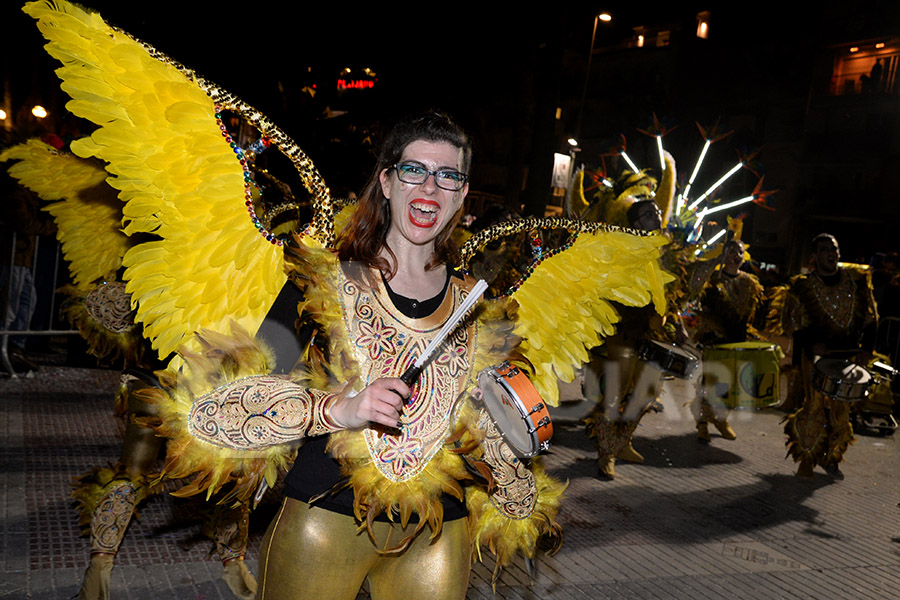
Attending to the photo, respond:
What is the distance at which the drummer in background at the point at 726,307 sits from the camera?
23.1ft

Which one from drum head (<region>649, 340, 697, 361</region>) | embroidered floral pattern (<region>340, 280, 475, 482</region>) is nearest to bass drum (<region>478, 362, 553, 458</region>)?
embroidered floral pattern (<region>340, 280, 475, 482</region>)

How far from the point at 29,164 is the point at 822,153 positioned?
33955 mm

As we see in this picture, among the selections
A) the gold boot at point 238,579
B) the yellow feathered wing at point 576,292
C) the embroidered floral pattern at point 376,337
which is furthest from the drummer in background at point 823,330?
the embroidered floral pattern at point 376,337

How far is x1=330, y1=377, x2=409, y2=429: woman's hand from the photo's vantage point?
1.52 m

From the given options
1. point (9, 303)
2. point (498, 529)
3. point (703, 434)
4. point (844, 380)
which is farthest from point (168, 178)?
point (703, 434)

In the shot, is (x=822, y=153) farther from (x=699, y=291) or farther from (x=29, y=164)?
(x=29, y=164)

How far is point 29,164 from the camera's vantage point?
345 cm

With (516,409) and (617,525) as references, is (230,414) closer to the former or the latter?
(516,409)

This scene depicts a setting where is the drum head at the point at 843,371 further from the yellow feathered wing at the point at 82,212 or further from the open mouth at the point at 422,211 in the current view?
the yellow feathered wing at the point at 82,212

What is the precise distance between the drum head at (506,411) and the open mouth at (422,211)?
1.42 feet

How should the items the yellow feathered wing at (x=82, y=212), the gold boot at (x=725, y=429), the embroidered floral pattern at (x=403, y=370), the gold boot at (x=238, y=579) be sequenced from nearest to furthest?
the embroidered floral pattern at (x=403, y=370) → the gold boot at (x=238, y=579) → the yellow feathered wing at (x=82, y=212) → the gold boot at (x=725, y=429)

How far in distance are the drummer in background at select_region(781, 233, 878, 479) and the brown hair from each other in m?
5.44

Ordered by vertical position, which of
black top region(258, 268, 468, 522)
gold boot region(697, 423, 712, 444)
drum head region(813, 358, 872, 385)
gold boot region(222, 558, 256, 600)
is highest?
black top region(258, 268, 468, 522)

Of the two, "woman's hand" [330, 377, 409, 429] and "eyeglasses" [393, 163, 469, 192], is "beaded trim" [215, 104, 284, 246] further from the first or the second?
"woman's hand" [330, 377, 409, 429]
